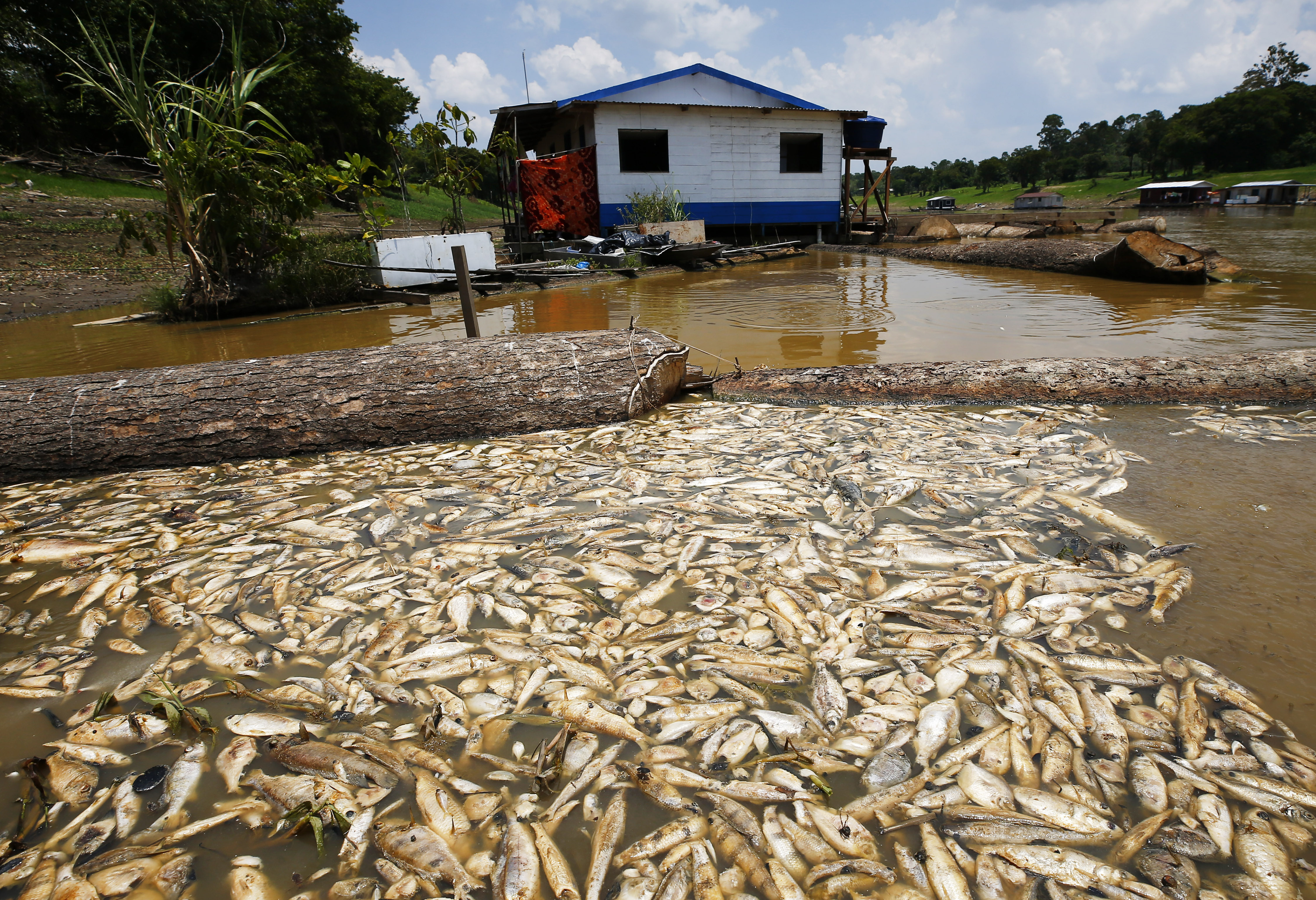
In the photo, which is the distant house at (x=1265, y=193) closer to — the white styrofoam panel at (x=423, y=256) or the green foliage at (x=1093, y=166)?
the green foliage at (x=1093, y=166)

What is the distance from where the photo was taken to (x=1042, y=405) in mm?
4219

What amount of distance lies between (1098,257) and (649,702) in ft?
42.1

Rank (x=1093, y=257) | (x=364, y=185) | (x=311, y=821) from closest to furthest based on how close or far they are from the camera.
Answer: (x=311, y=821) → (x=364, y=185) → (x=1093, y=257)

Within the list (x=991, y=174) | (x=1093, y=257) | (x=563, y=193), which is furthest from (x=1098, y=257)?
(x=991, y=174)

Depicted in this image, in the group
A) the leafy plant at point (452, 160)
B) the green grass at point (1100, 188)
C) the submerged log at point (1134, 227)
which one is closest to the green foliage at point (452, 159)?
the leafy plant at point (452, 160)

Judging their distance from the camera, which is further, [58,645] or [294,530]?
[294,530]

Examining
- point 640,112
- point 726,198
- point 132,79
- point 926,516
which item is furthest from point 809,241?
point 926,516

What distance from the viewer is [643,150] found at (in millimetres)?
20797

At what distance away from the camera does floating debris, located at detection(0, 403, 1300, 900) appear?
1.34m

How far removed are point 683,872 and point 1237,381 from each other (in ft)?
16.0

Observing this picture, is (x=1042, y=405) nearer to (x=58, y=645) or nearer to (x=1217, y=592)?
(x=1217, y=592)

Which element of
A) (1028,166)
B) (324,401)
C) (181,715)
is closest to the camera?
(181,715)

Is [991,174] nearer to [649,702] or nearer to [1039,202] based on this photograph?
[1039,202]

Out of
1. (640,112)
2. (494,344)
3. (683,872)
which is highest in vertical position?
(640,112)
